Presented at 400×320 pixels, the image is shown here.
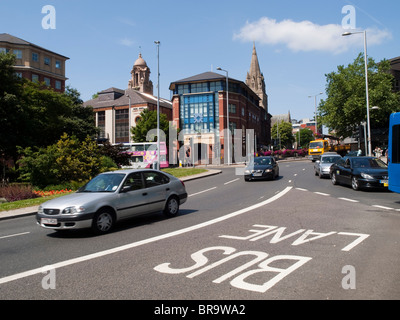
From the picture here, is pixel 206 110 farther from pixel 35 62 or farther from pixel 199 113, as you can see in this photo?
pixel 35 62

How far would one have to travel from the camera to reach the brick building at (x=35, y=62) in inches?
2148

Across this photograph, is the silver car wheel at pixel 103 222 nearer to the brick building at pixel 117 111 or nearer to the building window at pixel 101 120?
the brick building at pixel 117 111

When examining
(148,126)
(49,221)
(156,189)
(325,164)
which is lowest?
(49,221)

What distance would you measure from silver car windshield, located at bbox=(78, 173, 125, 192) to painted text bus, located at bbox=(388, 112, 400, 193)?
26.3 ft

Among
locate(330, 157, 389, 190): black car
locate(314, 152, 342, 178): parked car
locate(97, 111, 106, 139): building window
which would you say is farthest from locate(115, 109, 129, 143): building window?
locate(330, 157, 389, 190): black car

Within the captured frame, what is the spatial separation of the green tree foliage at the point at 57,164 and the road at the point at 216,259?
410 inches

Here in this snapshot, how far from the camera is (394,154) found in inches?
392

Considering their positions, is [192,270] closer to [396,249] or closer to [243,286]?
[243,286]

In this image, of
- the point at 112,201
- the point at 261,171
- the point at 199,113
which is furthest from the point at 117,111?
the point at 112,201

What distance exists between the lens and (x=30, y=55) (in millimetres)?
55750

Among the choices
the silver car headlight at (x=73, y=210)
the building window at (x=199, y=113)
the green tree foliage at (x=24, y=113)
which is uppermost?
Result: the building window at (x=199, y=113)

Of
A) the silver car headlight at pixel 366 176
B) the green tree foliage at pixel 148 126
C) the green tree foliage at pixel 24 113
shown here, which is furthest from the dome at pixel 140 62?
the silver car headlight at pixel 366 176

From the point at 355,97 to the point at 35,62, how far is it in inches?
2093
